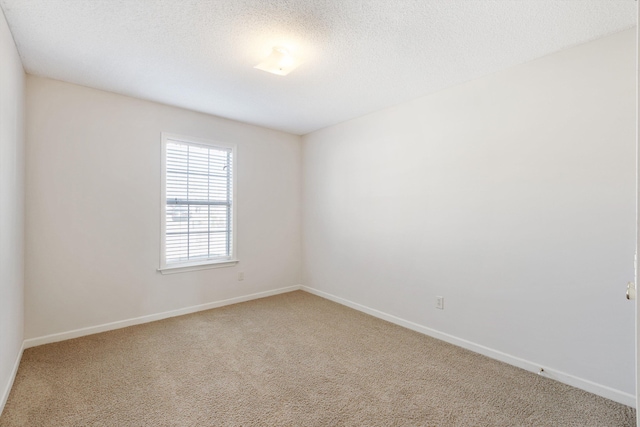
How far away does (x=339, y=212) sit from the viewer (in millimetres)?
4109

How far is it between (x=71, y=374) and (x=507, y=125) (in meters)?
3.96

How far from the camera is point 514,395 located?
6.76 feet

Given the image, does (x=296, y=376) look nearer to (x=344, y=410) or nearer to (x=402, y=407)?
(x=344, y=410)

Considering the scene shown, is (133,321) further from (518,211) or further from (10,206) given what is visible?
(518,211)

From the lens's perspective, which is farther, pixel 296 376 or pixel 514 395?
pixel 296 376

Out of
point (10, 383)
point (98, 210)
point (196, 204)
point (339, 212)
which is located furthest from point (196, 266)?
point (339, 212)

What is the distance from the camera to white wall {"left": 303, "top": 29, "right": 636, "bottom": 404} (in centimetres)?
203

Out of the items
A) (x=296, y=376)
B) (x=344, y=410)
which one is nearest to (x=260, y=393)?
(x=296, y=376)

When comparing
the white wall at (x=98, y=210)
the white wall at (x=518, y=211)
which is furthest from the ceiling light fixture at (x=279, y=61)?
the white wall at (x=98, y=210)

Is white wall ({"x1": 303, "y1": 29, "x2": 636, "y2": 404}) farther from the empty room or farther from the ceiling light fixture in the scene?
the ceiling light fixture

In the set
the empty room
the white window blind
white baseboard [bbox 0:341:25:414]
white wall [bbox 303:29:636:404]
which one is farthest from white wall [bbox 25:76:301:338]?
white wall [bbox 303:29:636:404]

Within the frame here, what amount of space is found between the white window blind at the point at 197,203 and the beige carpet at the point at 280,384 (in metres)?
0.98

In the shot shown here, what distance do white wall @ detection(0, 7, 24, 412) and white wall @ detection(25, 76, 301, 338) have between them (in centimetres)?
19

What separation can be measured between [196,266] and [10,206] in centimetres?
185
